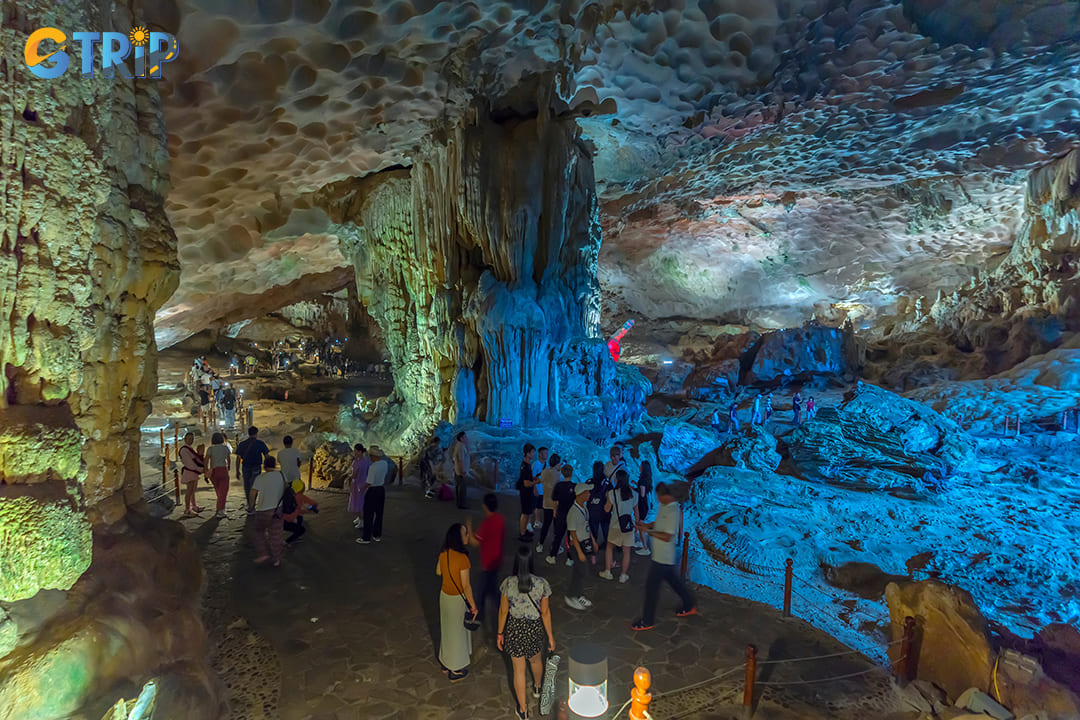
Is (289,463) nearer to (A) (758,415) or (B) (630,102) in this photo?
(B) (630,102)

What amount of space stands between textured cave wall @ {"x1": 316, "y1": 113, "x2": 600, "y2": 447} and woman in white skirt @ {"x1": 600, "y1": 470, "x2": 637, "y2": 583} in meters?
6.36

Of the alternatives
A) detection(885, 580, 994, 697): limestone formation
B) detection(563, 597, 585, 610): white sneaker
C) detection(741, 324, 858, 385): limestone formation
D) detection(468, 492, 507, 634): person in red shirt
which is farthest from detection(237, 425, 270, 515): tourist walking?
detection(741, 324, 858, 385): limestone formation

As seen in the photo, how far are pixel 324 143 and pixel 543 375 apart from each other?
6471 millimetres

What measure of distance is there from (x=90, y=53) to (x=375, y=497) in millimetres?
5456

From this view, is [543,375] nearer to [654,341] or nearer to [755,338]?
[755,338]

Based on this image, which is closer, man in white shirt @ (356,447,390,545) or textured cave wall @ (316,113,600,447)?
man in white shirt @ (356,447,390,545)

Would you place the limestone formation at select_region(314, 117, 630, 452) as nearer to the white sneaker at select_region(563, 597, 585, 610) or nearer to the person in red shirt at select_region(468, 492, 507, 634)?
the white sneaker at select_region(563, 597, 585, 610)

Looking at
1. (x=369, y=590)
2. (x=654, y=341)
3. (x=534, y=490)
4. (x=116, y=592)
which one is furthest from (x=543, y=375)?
(x=654, y=341)

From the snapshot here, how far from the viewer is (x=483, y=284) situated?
12.7m

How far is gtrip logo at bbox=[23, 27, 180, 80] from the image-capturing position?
383 cm

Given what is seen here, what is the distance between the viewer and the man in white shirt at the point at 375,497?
752 centimetres

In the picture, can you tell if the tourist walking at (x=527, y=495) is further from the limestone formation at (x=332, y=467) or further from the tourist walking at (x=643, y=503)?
the limestone formation at (x=332, y=467)

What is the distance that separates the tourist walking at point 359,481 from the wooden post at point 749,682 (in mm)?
5567

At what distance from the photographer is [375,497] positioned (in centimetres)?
771
